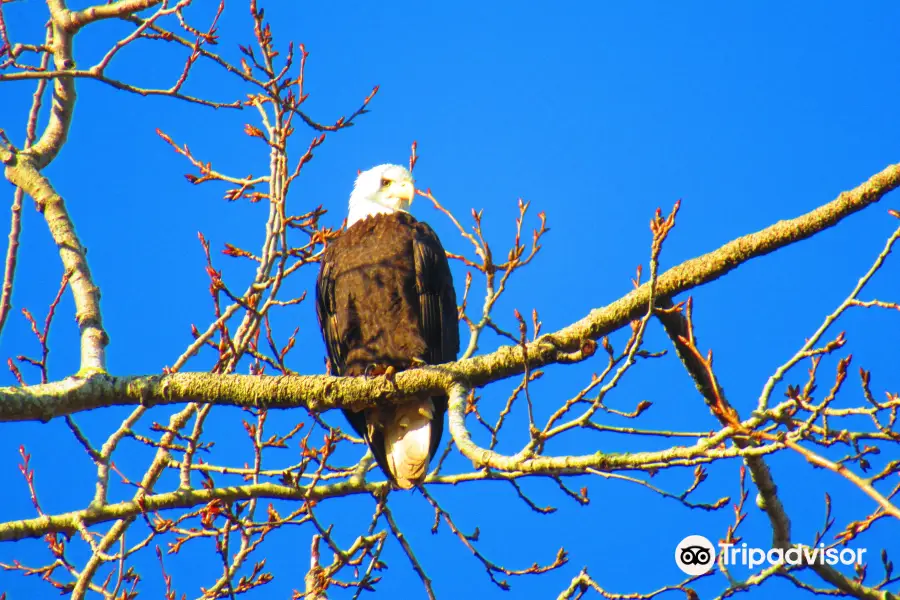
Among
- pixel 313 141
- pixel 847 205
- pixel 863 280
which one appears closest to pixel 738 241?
pixel 847 205

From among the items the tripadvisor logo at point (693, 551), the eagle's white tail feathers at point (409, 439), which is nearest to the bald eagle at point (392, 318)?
the eagle's white tail feathers at point (409, 439)

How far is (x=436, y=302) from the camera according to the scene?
13.8 ft

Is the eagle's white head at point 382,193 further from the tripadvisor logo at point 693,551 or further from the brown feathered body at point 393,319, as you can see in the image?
the tripadvisor logo at point 693,551

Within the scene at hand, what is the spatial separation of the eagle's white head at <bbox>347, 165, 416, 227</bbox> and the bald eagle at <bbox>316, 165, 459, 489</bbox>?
32 centimetres

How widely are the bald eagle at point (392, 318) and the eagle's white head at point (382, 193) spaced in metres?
0.32

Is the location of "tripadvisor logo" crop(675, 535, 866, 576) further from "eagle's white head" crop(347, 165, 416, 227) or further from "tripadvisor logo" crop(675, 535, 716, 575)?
"eagle's white head" crop(347, 165, 416, 227)

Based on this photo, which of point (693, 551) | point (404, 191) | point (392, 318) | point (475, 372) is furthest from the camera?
point (404, 191)

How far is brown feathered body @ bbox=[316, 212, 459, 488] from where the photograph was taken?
387cm

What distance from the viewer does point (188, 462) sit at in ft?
11.1

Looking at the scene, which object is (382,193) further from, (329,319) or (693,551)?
(693,551)

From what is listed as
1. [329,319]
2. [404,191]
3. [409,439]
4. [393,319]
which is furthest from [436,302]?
[404,191]

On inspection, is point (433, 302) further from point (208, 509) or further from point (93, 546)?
point (93, 546)

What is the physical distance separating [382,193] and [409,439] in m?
1.59

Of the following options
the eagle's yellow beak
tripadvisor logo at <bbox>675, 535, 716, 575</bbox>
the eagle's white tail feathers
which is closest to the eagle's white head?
the eagle's yellow beak
